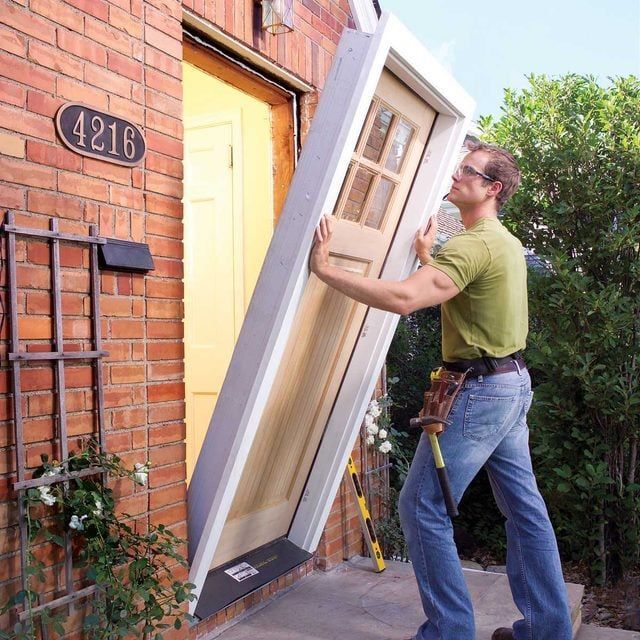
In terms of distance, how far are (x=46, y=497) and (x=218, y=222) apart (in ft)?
7.76

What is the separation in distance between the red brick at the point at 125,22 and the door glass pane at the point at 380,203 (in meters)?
1.10

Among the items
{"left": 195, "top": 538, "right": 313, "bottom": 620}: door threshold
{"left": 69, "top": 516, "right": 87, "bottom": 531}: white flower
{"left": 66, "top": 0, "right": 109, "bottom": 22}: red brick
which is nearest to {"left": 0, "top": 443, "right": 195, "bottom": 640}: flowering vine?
{"left": 69, "top": 516, "right": 87, "bottom": 531}: white flower

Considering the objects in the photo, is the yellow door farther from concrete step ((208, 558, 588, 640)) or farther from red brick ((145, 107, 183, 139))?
red brick ((145, 107, 183, 139))

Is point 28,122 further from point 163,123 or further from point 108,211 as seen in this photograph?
point 163,123

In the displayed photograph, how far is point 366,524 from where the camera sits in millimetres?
3973

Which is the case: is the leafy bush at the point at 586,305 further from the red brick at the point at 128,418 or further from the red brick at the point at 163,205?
the red brick at the point at 128,418

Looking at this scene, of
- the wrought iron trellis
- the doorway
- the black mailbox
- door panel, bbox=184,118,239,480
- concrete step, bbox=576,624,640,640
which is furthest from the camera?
door panel, bbox=184,118,239,480

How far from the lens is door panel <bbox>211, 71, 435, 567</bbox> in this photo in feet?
9.39

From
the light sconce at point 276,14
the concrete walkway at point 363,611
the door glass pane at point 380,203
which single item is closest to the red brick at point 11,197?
the door glass pane at point 380,203

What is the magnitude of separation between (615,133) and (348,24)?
1.89m

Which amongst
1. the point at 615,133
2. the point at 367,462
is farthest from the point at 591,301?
the point at 367,462

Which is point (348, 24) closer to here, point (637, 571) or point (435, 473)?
point (435, 473)

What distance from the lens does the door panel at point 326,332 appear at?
286 centimetres

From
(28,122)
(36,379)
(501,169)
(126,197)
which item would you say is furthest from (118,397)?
(501,169)
